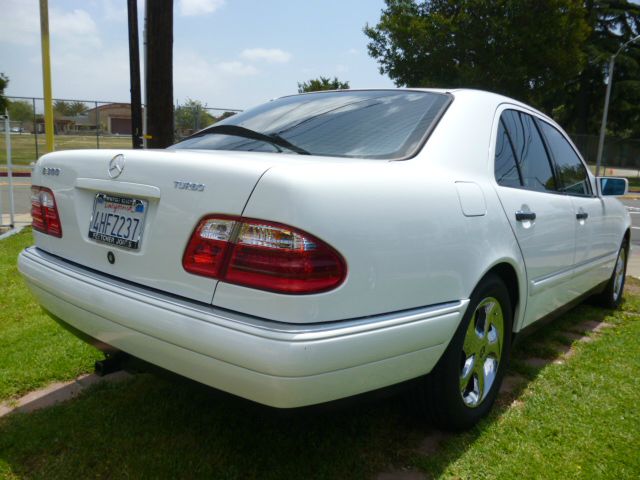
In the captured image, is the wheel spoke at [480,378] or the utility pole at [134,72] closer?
the wheel spoke at [480,378]

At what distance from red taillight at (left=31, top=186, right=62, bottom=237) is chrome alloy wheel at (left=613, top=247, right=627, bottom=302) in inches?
175

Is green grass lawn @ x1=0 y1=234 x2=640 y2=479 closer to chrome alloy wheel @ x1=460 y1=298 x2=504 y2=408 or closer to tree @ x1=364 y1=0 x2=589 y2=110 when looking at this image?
chrome alloy wheel @ x1=460 y1=298 x2=504 y2=408

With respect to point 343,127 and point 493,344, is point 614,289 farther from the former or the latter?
point 343,127

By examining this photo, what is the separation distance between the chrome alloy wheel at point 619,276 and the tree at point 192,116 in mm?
15877

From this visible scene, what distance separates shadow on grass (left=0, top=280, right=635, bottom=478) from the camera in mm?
2156

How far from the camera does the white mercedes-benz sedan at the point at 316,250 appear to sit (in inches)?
65.4

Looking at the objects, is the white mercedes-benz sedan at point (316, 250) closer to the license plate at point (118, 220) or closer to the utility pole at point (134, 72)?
the license plate at point (118, 220)

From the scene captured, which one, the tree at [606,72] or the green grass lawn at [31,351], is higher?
the tree at [606,72]

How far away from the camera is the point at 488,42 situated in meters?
25.5

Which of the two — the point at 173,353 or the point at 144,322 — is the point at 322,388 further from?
the point at 144,322

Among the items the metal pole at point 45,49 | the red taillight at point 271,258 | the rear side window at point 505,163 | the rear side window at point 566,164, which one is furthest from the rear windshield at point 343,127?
the metal pole at point 45,49

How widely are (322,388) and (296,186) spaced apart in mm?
633

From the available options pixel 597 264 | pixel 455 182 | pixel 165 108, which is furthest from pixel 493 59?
pixel 455 182

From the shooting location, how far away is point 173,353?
1.79 meters
